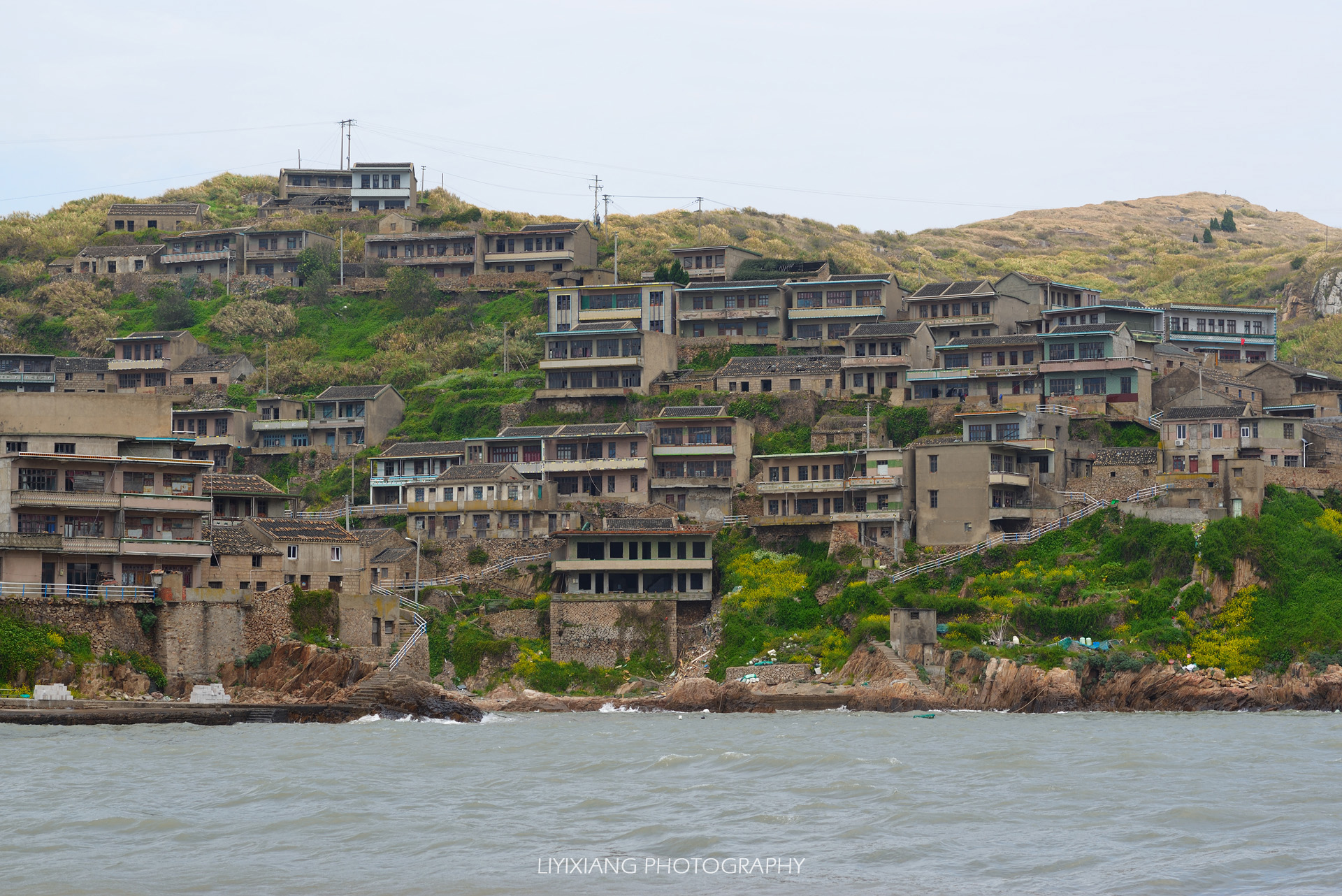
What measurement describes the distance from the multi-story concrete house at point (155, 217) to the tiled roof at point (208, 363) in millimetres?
26672

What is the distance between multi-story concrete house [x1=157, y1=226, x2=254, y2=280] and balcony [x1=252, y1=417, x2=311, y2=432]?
25.3 metres

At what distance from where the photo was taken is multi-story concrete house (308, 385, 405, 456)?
3661 inches

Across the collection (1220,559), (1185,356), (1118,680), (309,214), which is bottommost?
(1118,680)

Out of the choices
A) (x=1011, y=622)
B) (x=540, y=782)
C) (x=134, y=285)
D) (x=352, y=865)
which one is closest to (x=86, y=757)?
(x=540, y=782)

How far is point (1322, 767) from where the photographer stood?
138 ft

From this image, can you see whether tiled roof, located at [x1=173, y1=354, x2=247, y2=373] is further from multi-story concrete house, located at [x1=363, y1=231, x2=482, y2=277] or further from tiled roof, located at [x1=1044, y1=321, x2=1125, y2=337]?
tiled roof, located at [x1=1044, y1=321, x2=1125, y2=337]

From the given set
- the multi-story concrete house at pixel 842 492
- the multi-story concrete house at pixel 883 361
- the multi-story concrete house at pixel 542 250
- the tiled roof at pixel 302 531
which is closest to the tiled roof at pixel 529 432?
the multi-story concrete house at pixel 842 492

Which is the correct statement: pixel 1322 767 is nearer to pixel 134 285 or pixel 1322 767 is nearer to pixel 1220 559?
pixel 1220 559

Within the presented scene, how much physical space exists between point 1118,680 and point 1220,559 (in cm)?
812

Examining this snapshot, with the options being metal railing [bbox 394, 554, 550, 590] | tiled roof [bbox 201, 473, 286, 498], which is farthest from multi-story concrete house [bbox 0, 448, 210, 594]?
metal railing [bbox 394, 554, 550, 590]

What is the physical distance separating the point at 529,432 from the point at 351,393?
13.7 m

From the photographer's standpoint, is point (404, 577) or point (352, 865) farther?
point (404, 577)

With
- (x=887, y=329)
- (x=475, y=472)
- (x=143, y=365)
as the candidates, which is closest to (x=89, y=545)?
(x=475, y=472)

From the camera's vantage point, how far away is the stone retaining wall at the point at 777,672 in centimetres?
6862
